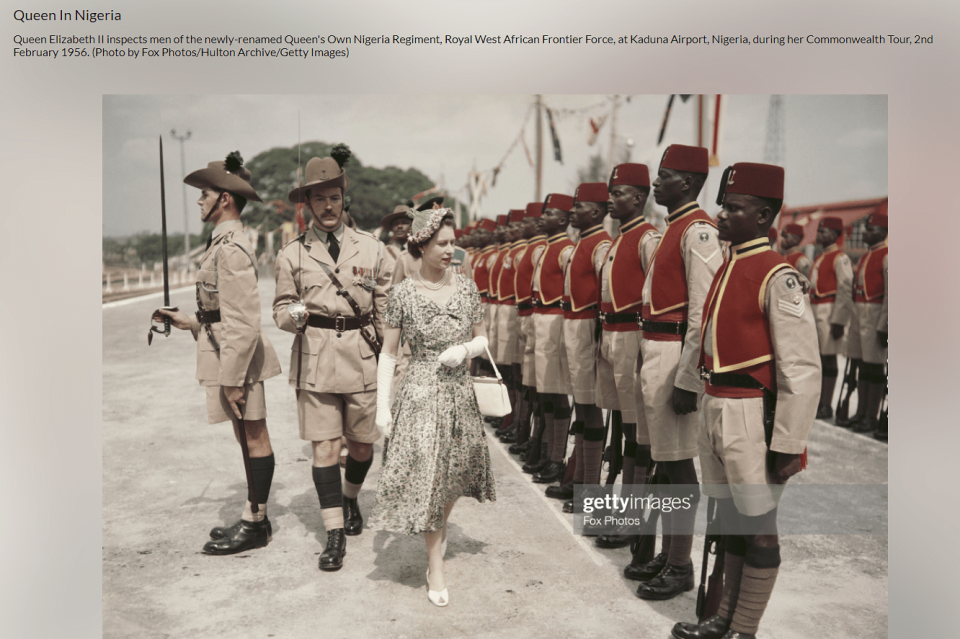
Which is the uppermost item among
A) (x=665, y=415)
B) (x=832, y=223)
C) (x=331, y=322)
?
(x=832, y=223)

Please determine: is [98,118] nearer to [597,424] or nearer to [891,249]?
[597,424]

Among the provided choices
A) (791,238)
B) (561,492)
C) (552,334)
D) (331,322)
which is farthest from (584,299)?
(791,238)

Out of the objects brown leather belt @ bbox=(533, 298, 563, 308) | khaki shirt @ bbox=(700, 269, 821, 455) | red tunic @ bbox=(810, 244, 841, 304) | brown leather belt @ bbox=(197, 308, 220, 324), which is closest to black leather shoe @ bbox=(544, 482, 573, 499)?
brown leather belt @ bbox=(533, 298, 563, 308)

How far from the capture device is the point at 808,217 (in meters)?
8.00

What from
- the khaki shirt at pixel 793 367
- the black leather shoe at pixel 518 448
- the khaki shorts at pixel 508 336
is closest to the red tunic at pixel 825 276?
the khaki shorts at pixel 508 336

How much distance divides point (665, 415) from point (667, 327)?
1.42 feet

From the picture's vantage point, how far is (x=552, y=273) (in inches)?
219

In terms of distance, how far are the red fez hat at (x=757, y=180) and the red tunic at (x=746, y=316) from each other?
193 mm

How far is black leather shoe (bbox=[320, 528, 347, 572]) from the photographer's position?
3732mm

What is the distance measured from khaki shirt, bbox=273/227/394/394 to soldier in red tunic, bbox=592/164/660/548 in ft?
4.63

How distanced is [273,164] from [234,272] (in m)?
0.85

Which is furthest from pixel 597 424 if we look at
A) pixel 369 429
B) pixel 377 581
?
pixel 377 581

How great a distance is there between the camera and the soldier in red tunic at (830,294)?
795cm

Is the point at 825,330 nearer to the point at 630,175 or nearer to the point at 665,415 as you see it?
the point at 630,175
